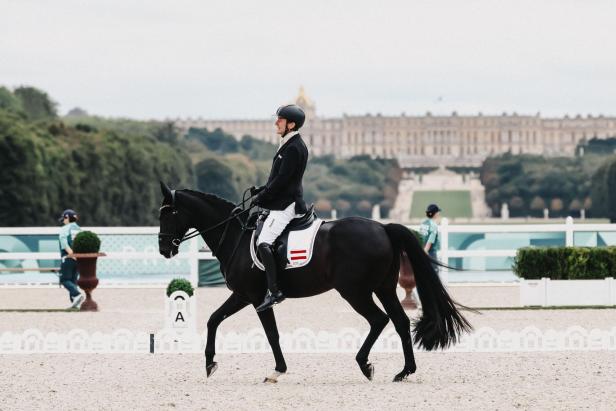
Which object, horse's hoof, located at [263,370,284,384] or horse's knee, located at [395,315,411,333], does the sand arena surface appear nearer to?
horse's hoof, located at [263,370,284,384]

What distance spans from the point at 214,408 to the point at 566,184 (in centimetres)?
8714

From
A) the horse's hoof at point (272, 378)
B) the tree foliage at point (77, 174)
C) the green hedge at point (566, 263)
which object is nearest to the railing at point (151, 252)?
the green hedge at point (566, 263)

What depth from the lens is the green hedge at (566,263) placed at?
52.5 feet

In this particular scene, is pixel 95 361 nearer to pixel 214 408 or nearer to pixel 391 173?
pixel 214 408

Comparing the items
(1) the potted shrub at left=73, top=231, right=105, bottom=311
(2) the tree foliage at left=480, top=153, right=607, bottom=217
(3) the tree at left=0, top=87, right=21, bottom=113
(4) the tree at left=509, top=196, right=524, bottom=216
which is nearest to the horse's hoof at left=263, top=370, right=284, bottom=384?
(1) the potted shrub at left=73, top=231, right=105, bottom=311

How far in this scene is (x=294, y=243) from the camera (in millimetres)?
9133

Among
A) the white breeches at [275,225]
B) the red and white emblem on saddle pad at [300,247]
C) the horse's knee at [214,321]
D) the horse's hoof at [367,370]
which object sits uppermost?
the white breeches at [275,225]

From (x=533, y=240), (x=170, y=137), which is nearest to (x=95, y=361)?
(x=533, y=240)

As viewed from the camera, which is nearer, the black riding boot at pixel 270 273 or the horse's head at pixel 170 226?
the black riding boot at pixel 270 273

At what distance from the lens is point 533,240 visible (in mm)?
23047

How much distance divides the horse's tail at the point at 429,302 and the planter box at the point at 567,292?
686 cm

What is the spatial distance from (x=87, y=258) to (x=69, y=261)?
0.29 meters

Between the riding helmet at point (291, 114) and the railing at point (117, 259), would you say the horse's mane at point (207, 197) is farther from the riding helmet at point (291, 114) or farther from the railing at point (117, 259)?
the railing at point (117, 259)

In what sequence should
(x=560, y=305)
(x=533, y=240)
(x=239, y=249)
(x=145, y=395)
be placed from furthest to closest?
(x=533, y=240)
(x=560, y=305)
(x=239, y=249)
(x=145, y=395)
